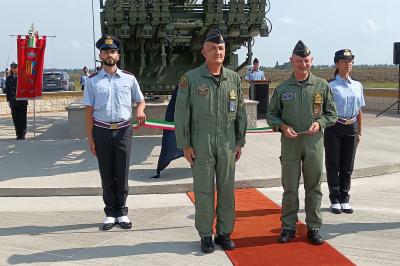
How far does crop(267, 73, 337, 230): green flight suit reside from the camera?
4.43 meters

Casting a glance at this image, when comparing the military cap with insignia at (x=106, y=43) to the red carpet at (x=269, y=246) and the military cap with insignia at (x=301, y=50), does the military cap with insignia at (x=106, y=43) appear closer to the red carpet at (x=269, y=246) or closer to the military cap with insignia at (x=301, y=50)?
the military cap with insignia at (x=301, y=50)

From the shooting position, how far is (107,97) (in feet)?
16.3

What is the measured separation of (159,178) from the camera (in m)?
7.15

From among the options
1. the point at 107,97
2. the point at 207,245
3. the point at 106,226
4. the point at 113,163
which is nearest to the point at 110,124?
the point at 107,97

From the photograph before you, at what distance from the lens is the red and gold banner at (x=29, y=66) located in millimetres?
10820

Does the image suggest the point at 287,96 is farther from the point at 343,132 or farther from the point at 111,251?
the point at 111,251

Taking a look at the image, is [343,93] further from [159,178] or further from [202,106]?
[159,178]

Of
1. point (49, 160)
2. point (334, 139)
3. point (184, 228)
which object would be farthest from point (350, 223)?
point (49, 160)

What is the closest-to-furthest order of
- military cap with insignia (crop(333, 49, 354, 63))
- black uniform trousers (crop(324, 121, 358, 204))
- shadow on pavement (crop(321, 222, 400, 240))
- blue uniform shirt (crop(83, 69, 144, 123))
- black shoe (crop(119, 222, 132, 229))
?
shadow on pavement (crop(321, 222, 400, 240))
blue uniform shirt (crop(83, 69, 144, 123))
black shoe (crop(119, 222, 132, 229))
military cap with insignia (crop(333, 49, 354, 63))
black uniform trousers (crop(324, 121, 358, 204))

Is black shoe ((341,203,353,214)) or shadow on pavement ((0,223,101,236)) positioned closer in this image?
shadow on pavement ((0,223,101,236))

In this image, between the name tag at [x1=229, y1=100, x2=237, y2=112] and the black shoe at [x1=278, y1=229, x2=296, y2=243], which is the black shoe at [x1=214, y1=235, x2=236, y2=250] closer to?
the black shoe at [x1=278, y1=229, x2=296, y2=243]

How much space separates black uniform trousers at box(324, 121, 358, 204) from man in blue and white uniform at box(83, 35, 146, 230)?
6.86 ft

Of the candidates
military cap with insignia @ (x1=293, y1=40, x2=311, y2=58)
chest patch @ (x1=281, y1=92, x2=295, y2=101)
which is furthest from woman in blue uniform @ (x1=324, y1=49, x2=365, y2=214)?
chest patch @ (x1=281, y1=92, x2=295, y2=101)

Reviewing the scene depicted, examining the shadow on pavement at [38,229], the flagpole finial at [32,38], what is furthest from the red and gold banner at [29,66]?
the shadow on pavement at [38,229]
